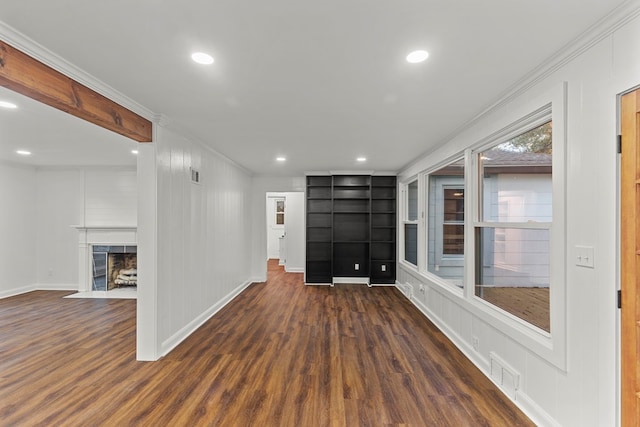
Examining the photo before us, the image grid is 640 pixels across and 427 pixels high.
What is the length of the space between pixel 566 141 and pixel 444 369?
2125 mm

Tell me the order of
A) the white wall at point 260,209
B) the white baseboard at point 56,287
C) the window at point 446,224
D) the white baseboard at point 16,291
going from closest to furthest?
the window at point 446,224 → the white baseboard at point 16,291 → the white baseboard at point 56,287 → the white wall at point 260,209

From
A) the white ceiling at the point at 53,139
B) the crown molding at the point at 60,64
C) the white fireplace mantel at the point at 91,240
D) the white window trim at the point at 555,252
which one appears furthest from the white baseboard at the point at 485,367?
the white fireplace mantel at the point at 91,240

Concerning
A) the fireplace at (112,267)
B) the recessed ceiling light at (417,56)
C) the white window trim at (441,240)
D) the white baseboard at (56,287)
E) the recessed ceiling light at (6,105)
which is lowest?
the white baseboard at (56,287)

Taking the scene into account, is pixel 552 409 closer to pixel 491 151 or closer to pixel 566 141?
pixel 566 141

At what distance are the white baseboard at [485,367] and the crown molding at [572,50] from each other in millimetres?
2210

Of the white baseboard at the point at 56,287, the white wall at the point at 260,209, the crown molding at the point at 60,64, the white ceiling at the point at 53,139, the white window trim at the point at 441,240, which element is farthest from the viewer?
the white wall at the point at 260,209

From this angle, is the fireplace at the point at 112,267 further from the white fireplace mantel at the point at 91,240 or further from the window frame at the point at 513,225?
the window frame at the point at 513,225

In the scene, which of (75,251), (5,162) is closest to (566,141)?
(75,251)

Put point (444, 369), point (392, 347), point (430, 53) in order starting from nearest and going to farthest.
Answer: point (430, 53), point (444, 369), point (392, 347)

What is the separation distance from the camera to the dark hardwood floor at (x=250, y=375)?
81.5 inches

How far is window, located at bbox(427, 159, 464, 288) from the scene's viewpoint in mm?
3779

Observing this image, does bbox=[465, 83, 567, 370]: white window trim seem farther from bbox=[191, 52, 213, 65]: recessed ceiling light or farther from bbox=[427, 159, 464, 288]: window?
bbox=[191, 52, 213, 65]: recessed ceiling light

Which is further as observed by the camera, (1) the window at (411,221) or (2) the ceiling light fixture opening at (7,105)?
(1) the window at (411,221)

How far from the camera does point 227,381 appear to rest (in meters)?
2.50
